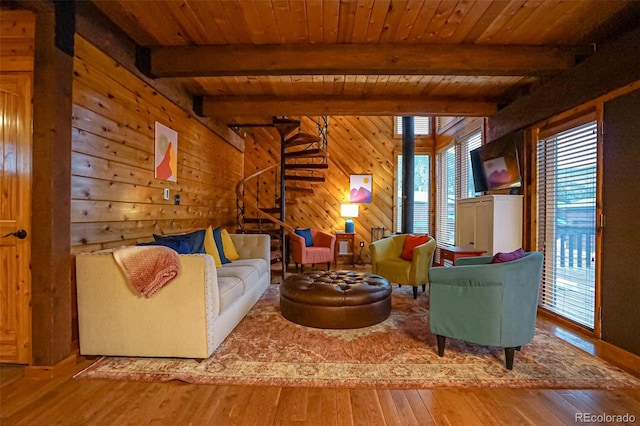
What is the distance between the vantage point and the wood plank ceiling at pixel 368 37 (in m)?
2.23

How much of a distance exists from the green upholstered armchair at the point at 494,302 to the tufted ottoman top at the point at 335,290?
0.74 m

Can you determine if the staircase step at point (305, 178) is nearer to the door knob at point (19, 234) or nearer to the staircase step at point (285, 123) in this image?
the staircase step at point (285, 123)

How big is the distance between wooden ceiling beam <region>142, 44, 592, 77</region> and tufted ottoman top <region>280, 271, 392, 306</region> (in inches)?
82.5

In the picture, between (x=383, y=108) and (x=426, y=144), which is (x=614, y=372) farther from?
(x=426, y=144)

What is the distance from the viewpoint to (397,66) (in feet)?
8.92

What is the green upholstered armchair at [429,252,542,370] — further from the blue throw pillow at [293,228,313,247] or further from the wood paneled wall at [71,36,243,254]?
the blue throw pillow at [293,228,313,247]

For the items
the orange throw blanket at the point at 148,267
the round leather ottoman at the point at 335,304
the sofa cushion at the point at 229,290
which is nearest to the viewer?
the orange throw blanket at the point at 148,267

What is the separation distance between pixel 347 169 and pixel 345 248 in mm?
1724

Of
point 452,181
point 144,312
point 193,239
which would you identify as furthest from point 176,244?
point 452,181

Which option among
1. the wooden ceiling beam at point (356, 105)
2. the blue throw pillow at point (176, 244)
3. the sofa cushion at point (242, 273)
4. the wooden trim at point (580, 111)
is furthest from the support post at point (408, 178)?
the blue throw pillow at point (176, 244)

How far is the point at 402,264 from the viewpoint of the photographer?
12.3 feet

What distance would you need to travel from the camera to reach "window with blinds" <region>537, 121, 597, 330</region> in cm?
270

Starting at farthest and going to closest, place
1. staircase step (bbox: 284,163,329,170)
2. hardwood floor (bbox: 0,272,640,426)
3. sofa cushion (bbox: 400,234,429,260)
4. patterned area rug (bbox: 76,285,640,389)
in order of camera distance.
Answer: staircase step (bbox: 284,163,329,170), sofa cushion (bbox: 400,234,429,260), patterned area rug (bbox: 76,285,640,389), hardwood floor (bbox: 0,272,640,426)

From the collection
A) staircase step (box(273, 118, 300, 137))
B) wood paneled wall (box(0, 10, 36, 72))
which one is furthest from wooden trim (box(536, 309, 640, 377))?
wood paneled wall (box(0, 10, 36, 72))
